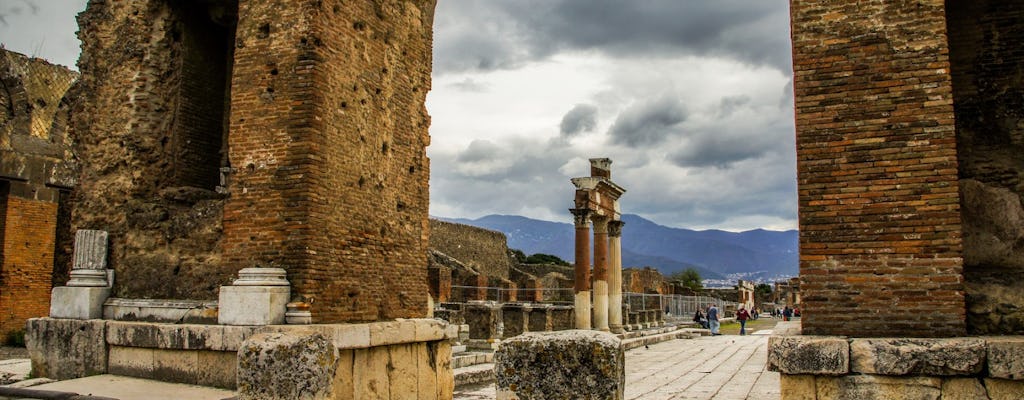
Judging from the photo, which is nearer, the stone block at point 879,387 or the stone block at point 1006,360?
the stone block at point 1006,360

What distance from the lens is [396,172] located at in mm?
10719

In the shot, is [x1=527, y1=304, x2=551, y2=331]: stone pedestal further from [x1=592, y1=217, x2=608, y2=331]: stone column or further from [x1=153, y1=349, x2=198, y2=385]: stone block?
[x1=153, y1=349, x2=198, y2=385]: stone block

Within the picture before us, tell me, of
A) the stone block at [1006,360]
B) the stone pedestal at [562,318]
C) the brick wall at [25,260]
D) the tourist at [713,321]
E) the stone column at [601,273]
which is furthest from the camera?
the tourist at [713,321]

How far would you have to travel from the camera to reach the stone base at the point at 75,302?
9711 mm

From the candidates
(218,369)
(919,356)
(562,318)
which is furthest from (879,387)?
(562,318)

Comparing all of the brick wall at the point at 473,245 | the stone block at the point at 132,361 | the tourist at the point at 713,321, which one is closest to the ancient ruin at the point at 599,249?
the tourist at the point at 713,321

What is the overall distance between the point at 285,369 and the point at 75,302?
562cm

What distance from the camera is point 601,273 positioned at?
1138 inches

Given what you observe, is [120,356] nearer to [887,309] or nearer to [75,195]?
[75,195]

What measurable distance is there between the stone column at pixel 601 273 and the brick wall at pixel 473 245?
21563 millimetres

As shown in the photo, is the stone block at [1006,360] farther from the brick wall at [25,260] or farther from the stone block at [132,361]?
the brick wall at [25,260]

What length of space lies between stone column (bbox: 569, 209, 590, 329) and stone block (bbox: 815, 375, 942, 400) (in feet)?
64.4

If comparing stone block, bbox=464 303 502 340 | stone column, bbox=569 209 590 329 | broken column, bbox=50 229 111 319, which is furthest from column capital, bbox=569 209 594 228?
broken column, bbox=50 229 111 319

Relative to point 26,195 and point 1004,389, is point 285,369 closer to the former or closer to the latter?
point 1004,389
